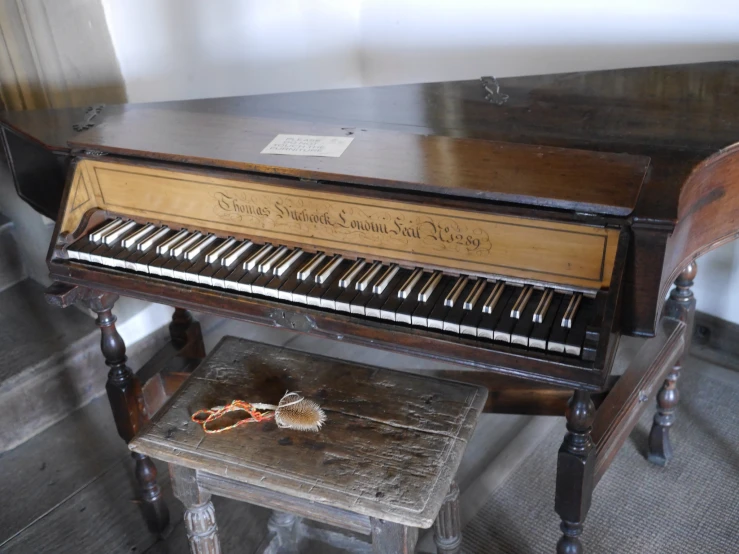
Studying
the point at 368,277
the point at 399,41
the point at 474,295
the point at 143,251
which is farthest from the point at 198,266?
the point at 399,41

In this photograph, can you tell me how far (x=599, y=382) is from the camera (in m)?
1.23

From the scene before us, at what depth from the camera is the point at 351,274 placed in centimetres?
147

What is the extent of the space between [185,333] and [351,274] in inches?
36.3

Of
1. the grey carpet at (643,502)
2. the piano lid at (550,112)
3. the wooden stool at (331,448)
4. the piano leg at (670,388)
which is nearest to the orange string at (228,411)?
the wooden stool at (331,448)

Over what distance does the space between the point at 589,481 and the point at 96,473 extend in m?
1.49

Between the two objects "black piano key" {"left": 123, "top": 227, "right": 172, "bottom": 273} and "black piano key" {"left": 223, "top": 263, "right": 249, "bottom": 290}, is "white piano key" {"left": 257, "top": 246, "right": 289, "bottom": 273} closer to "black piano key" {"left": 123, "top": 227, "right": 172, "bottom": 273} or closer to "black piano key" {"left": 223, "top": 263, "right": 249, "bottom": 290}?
"black piano key" {"left": 223, "top": 263, "right": 249, "bottom": 290}

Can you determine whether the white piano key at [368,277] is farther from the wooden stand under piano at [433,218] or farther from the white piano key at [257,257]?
the white piano key at [257,257]

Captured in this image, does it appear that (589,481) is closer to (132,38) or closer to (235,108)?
(235,108)

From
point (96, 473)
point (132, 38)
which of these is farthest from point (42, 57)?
point (96, 473)

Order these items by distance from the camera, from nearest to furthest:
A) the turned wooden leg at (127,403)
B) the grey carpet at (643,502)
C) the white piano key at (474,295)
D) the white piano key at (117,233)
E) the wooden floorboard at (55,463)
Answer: the white piano key at (474,295) → the white piano key at (117,233) → the turned wooden leg at (127,403) → the grey carpet at (643,502) → the wooden floorboard at (55,463)

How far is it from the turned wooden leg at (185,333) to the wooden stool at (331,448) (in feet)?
1.90

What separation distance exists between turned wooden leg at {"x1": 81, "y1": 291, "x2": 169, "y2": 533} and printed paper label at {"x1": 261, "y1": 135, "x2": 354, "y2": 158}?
0.56 m

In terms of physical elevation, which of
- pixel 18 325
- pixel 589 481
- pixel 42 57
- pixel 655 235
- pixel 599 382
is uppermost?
pixel 42 57

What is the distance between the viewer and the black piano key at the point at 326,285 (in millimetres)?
1450
